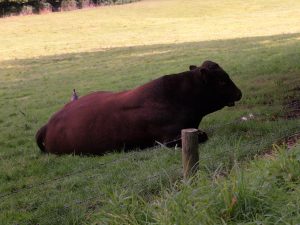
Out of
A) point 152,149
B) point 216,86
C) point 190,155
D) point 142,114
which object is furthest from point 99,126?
point 190,155

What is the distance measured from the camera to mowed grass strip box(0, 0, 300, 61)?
114 ft

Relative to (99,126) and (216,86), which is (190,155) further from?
(216,86)

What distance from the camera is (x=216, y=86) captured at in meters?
9.54

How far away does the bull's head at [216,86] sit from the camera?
371 inches

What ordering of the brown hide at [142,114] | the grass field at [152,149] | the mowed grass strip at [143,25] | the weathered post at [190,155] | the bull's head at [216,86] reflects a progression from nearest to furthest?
the grass field at [152,149], the weathered post at [190,155], the brown hide at [142,114], the bull's head at [216,86], the mowed grass strip at [143,25]

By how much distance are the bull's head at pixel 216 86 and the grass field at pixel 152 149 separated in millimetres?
419

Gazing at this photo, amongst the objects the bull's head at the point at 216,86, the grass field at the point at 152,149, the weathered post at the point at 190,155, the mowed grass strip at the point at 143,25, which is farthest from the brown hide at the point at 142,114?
the mowed grass strip at the point at 143,25

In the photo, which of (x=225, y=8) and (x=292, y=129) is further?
(x=225, y=8)

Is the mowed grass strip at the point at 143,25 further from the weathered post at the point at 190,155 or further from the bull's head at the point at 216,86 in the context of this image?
the weathered post at the point at 190,155

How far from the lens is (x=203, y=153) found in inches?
314

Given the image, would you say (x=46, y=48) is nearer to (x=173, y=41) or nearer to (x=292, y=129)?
(x=173, y=41)

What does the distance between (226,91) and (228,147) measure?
5.73ft

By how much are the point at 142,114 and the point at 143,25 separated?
38979mm

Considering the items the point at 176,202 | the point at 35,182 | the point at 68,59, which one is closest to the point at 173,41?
the point at 68,59
